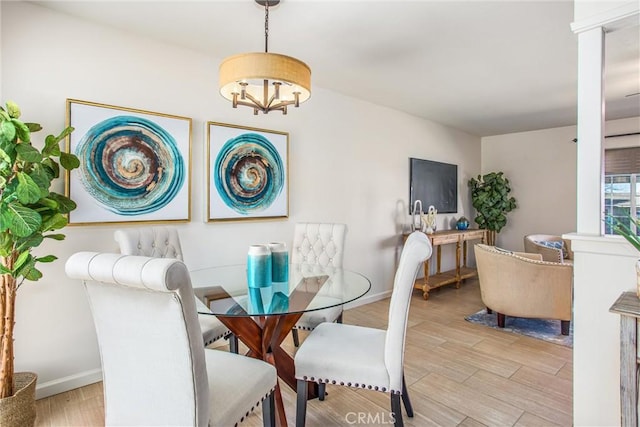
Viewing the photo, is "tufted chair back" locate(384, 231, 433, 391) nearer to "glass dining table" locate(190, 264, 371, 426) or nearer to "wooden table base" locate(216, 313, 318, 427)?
"glass dining table" locate(190, 264, 371, 426)

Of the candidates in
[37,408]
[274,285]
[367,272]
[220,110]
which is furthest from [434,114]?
[37,408]

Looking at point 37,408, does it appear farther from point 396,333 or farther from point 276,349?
point 396,333

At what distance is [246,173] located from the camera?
9.98ft

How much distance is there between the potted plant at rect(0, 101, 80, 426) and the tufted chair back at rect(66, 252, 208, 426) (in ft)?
2.86

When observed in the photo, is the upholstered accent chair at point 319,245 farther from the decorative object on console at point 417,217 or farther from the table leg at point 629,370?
the decorative object on console at point 417,217

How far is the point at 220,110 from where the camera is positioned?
290 cm

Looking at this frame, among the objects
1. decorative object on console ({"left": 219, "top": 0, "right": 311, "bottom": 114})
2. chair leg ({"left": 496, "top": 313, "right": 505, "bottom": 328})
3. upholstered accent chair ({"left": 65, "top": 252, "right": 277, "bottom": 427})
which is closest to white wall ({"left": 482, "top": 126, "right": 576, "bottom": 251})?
chair leg ({"left": 496, "top": 313, "right": 505, "bottom": 328})

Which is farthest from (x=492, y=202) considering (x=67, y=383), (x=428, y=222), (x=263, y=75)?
(x=67, y=383)

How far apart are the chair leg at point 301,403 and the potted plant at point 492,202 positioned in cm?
502

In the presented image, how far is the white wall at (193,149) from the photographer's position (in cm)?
211

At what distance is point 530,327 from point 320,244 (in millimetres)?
2250

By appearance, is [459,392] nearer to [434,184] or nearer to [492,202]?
[434,184]

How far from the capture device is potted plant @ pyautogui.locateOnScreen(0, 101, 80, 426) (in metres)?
1.65

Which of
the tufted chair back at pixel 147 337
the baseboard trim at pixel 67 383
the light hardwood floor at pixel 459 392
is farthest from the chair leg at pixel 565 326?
the baseboard trim at pixel 67 383
